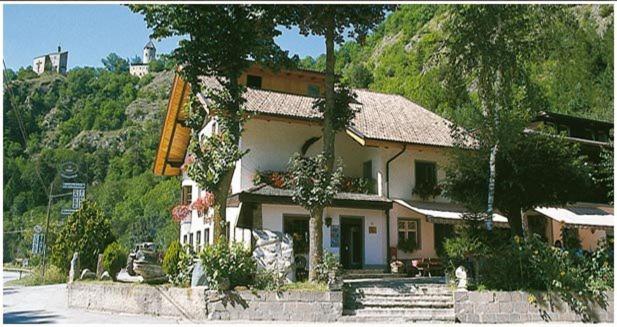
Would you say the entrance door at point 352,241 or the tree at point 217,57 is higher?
the tree at point 217,57

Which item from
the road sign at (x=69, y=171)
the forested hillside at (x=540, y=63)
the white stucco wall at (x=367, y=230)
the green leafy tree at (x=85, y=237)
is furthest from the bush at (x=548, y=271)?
the road sign at (x=69, y=171)

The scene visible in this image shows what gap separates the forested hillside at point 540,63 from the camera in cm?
2127

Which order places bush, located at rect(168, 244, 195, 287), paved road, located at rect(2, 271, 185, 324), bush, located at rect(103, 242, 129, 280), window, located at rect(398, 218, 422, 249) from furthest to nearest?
window, located at rect(398, 218, 422, 249), bush, located at rect(103, 242, 129, 280), bush, located at rect(168, 244, 195, 287), paved road, located at rect(2, 271, 185, 324)

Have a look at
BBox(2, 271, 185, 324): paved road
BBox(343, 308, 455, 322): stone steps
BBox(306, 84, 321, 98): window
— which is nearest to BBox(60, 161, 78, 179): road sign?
BBox(306, 84, 321, 98): window

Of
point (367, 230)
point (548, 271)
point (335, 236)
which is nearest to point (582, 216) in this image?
point (367, 230)

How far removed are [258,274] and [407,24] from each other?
98374 millimetres

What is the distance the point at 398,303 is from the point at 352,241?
27.8ft

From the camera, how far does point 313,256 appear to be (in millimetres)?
15977

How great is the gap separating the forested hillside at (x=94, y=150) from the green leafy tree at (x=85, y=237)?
1270 inches

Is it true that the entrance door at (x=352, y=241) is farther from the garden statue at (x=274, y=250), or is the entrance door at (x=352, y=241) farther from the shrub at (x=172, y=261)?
the shrub at (x=172, y=261)

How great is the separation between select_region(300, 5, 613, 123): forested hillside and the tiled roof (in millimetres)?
1365

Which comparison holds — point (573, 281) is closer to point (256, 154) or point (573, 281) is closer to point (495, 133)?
point (495, 133)

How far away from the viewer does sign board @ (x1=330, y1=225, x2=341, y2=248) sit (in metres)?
22.7

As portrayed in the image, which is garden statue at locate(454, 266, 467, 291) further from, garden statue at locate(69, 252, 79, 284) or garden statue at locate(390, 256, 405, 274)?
garden statue at locate(69, 252, 79, 284)
